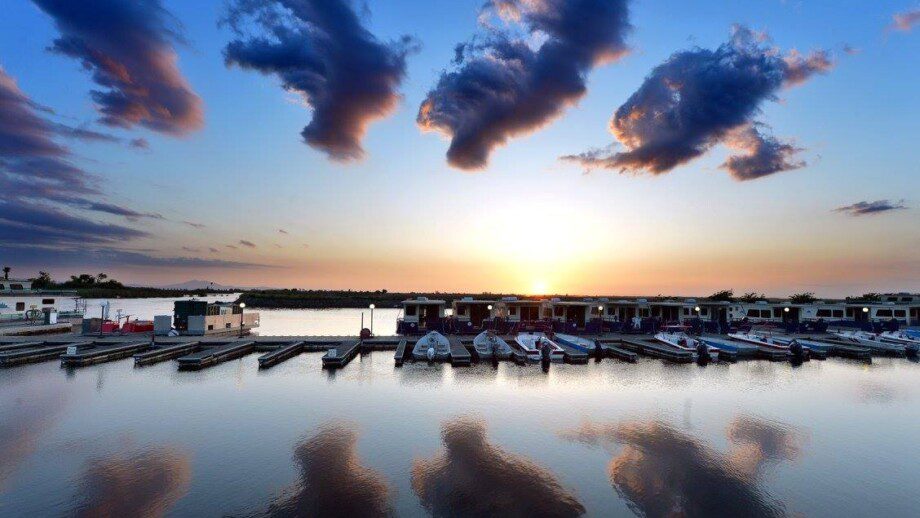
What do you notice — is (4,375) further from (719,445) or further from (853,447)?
(853,447)

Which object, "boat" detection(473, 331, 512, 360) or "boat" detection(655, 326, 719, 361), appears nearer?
"boat" detection(473, 331, 512, 360)

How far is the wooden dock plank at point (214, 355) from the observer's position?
101 ft

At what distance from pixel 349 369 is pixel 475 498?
2076 centimetres

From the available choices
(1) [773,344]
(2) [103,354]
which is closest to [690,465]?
(1) [773,344]

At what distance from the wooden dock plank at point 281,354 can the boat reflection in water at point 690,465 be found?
23.6 metres

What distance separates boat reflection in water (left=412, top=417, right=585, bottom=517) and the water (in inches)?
2.7

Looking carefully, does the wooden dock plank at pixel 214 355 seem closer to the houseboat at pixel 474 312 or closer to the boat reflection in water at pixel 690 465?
the houseboat at pixel 474 312

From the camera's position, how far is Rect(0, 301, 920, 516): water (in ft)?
40.9

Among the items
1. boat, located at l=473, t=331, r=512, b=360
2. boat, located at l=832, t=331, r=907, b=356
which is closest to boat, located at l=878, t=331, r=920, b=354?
boat, located at l=832, t=331, r=907, b=356

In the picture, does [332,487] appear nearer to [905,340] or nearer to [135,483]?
[135,483]

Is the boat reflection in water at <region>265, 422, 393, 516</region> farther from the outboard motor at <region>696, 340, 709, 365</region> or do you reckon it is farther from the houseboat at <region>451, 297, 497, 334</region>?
the outboard motor at <region>696, 340, 709, 365</region>

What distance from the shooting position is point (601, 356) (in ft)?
120

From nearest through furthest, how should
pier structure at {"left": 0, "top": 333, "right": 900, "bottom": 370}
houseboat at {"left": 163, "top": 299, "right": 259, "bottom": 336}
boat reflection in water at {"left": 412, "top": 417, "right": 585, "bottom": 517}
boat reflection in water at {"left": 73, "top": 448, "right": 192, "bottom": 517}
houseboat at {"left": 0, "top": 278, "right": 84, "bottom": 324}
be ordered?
boat reflection in water at {"left": 73, "top": 448, "right": 192, "bottom": 517}, boat reflection in water at {"left": 412, "top": 417, "right": 585, "bottom": 517}, pier structure at {"left": 0, "top": 333, "right": 900, "bottom": 370}, houseboat at {"left": 163, "top": 299, "right": 259, "bottom": 336}, houseboat at {"left": 0, "top": 278, "right": 84, "bottom": 324}

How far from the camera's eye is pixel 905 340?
4181cm
